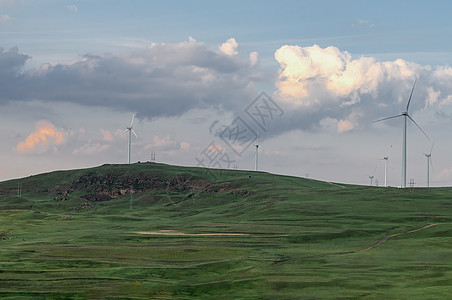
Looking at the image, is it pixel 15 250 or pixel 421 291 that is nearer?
pixel 421 291

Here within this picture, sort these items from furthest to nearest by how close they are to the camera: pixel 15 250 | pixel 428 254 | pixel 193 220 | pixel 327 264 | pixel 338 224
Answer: pixel 193 220
pixel 338 224
pixel 15 250
pixel 428 254
pixel 327 264

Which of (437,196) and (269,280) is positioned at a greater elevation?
(437,196)

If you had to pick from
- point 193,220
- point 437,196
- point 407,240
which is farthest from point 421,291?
point 437,196

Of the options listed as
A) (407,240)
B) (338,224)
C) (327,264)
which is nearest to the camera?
(327,264)

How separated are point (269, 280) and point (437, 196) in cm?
12983

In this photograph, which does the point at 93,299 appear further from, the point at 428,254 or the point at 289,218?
the point at 289,218

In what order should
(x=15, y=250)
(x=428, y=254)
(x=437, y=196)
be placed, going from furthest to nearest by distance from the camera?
1. (x=437, y=196)
2. (x=15, y=250)
3. (x=428, y=254)

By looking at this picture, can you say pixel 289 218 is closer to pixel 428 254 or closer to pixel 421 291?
pixel 428 254

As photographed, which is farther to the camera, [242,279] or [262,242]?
[262,242]

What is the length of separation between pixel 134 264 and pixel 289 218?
2975 inches

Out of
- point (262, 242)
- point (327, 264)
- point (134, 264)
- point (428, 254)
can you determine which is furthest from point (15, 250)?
point (428, 254)

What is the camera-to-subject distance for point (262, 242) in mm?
115562

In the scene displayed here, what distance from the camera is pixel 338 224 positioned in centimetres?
14350

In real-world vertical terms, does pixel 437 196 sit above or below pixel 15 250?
above
